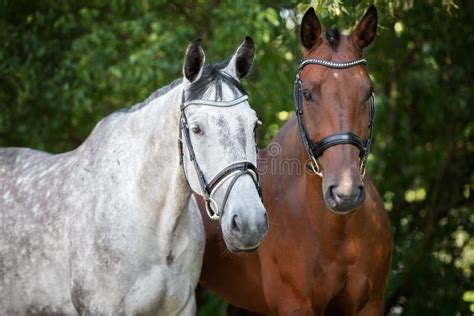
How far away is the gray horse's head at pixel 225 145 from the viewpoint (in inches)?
138

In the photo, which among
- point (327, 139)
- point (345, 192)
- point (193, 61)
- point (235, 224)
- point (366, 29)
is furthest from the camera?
point (366, 29)

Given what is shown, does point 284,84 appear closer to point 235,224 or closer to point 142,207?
point 142,207

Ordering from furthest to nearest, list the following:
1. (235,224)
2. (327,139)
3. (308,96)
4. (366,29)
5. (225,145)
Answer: (366,29), (308,96), (327,139), (225,145), (235,224)

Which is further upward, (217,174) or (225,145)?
(225,145)

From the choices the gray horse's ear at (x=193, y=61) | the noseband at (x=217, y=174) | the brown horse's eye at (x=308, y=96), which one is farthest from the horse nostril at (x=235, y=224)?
the brown horse's eye at (x=308, y=96)

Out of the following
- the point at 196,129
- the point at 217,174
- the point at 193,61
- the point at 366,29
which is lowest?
the point at 217,174

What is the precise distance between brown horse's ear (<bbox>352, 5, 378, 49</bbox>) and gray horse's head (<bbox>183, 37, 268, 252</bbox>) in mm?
761

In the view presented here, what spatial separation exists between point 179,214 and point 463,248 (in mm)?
4579

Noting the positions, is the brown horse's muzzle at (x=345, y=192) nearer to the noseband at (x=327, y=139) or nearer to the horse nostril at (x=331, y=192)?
the horse nostril at (x=331, y=192)

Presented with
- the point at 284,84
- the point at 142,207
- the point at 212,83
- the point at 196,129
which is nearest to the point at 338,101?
the point at 212,83

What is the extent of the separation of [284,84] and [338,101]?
2938 mm

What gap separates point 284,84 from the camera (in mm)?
6965

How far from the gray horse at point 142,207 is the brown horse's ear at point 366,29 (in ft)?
2.46

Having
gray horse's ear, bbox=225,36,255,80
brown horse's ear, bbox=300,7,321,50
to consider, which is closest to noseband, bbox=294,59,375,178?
brown horse's ear, bbox=300,7,321,50
